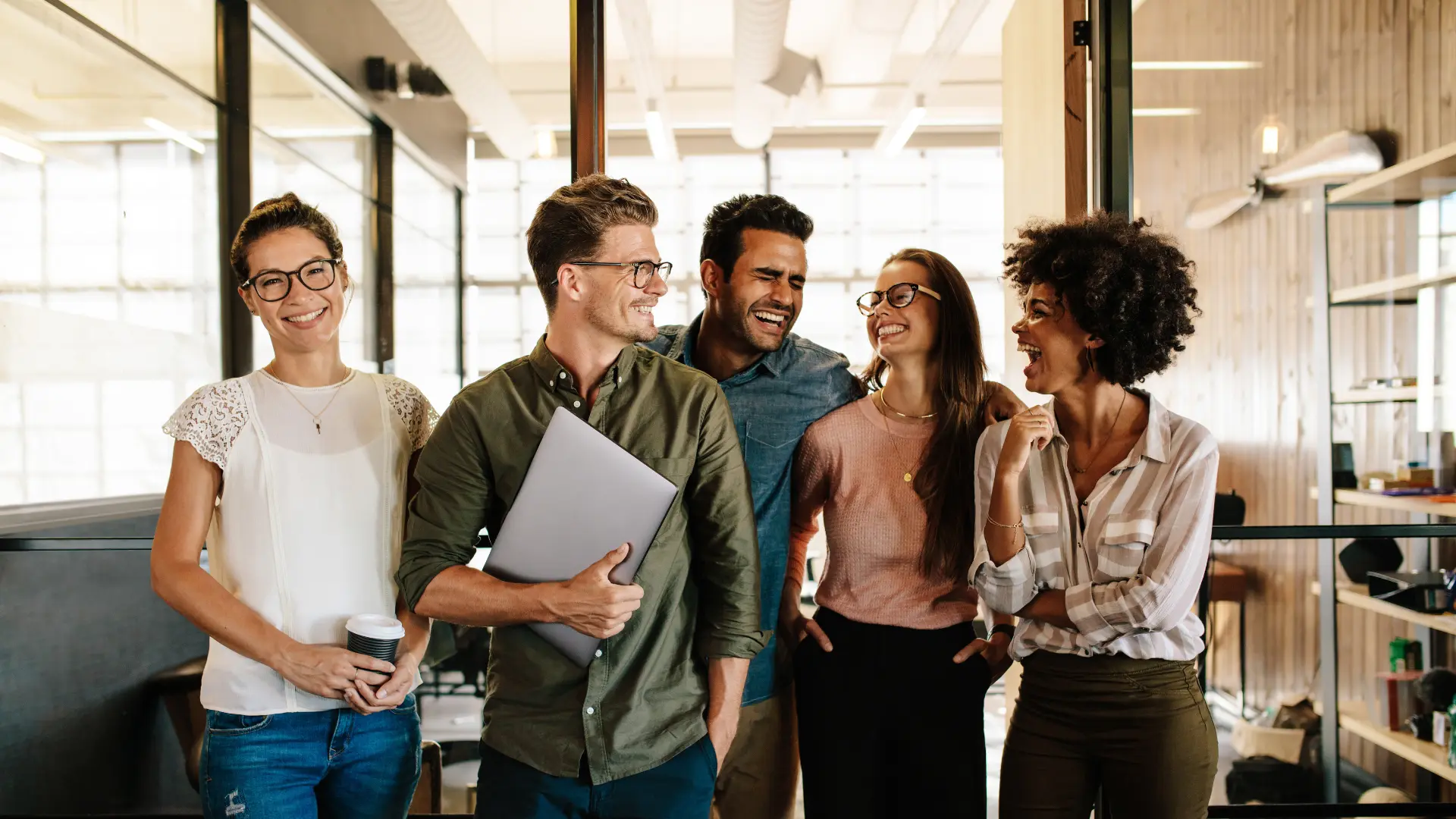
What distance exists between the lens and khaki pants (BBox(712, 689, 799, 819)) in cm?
191

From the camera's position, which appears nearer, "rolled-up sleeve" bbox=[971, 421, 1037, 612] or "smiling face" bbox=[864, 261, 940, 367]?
"rolled-up sleeve" bbox=[971, 421, 1037, 612]

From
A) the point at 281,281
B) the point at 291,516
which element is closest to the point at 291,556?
the point at 291,516

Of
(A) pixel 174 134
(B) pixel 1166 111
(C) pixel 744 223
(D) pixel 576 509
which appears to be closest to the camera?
(D) pixel 576 509

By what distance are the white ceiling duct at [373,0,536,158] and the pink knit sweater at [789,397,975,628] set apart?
117 cm

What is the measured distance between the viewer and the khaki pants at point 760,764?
1.91 m

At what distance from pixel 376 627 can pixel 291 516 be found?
0.85 ft

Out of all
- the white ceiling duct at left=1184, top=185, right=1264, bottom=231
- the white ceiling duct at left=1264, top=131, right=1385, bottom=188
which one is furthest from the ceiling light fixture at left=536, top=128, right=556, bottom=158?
the white ceiling duct at left=1264, top=131, right=1385, bottom=188

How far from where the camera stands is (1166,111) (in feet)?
9.55

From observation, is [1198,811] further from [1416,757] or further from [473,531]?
[1416,757]

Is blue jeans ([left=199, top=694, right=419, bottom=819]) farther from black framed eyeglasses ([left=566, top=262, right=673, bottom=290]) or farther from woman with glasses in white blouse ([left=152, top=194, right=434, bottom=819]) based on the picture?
black framed eyeglasses ([left=566, top=262, right=673, bottom=290])

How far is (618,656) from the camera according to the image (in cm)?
144

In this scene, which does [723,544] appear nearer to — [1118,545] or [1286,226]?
[1118,545]

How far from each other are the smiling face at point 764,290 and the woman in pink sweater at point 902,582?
0.56ft

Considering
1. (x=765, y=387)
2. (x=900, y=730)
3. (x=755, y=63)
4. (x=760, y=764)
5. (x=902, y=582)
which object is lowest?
(x=760, y=764)
